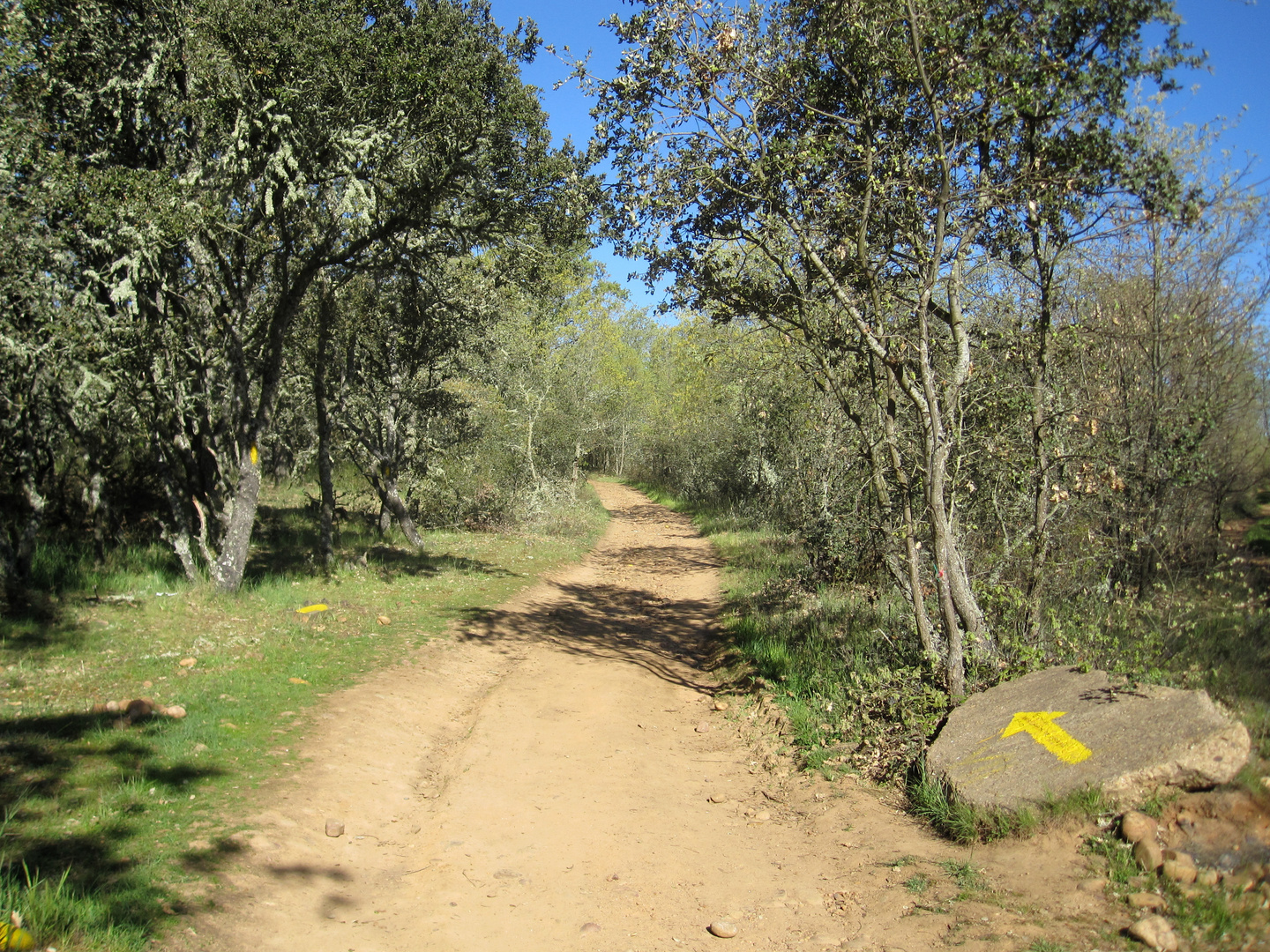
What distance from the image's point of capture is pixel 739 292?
26.0 ft

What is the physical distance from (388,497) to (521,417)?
19.0 ft

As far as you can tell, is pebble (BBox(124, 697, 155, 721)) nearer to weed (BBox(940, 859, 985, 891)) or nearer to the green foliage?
weed (BBox(940, 859, 985, 891))

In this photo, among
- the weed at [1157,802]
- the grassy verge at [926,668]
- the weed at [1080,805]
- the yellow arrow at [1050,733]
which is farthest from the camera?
the grassy verge at [926,668]

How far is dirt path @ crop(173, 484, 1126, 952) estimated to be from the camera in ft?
13.9

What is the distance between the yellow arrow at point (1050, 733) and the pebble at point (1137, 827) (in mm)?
503

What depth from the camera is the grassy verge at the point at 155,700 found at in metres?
4.03

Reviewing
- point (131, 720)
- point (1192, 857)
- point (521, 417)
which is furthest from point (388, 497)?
point (1192, 857)

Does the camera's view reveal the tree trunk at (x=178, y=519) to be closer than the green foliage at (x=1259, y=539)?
Yes

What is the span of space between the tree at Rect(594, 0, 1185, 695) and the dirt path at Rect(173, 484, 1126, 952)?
2.02 m

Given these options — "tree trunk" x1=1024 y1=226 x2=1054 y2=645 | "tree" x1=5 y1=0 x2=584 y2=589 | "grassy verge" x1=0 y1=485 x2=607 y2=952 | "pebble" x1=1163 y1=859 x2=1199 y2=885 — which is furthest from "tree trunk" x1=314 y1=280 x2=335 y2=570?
"pebble" x1=1163 y1=859 x2=1199 y2=885

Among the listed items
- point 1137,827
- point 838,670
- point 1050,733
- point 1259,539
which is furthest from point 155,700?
point 1259,539

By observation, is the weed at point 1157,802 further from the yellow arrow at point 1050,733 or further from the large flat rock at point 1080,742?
the yellow arrow at point 1050,733

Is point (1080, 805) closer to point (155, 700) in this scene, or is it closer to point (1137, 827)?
point (1137, 827)

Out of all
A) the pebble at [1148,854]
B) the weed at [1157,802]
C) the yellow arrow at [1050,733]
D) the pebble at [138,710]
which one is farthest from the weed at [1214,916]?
the pebble at [138,710]
